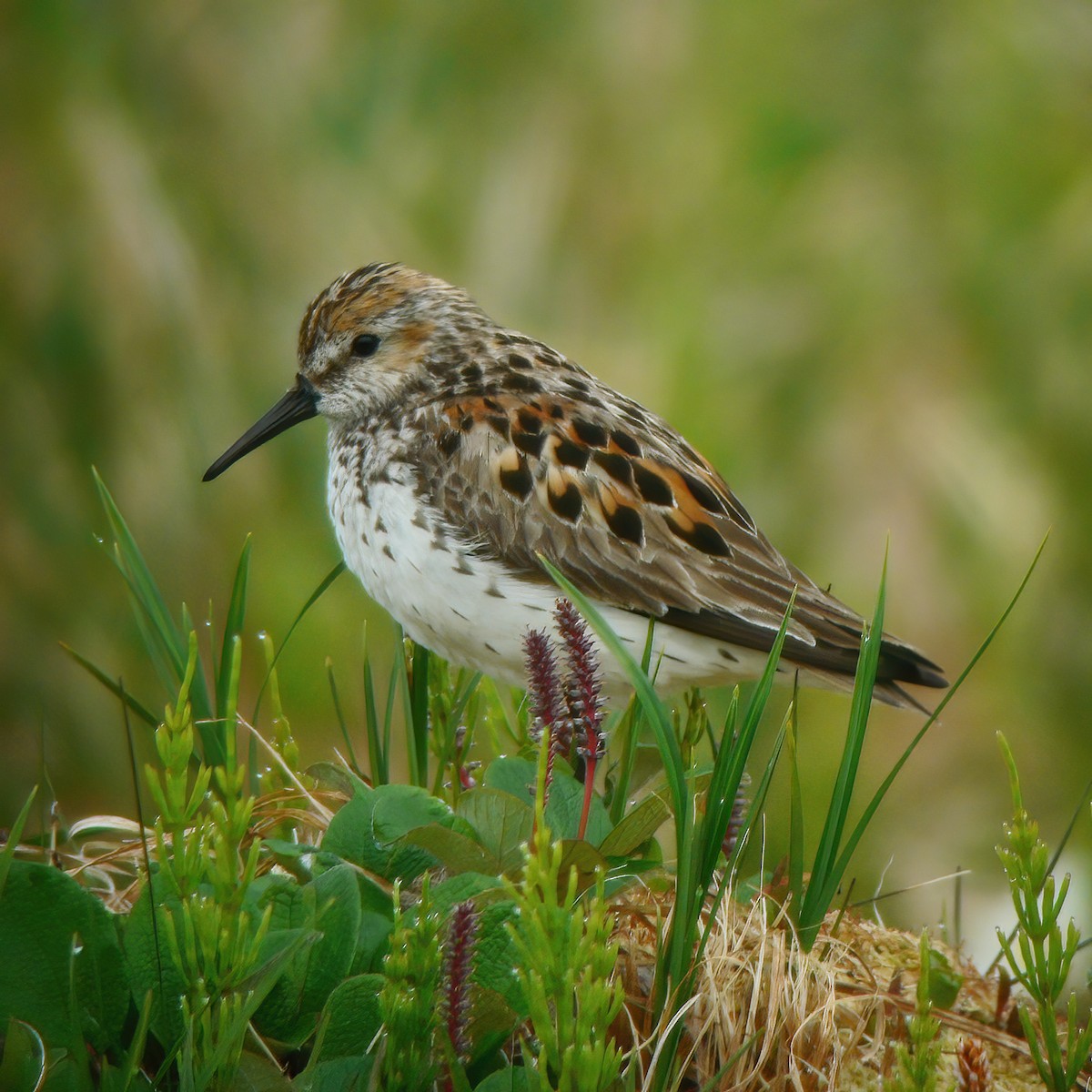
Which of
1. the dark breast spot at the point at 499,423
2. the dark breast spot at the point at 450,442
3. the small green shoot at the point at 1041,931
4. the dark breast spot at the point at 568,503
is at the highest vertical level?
the dark breast spot at the point at 499,423

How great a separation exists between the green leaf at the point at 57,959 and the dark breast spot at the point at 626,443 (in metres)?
2.11

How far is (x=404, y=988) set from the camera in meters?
2.04

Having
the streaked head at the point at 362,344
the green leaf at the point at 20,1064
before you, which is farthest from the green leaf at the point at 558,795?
the streaked head at the point at 362,344

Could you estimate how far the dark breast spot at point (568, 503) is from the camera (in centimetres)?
391

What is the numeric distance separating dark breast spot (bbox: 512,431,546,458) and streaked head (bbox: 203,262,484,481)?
64 centimetres

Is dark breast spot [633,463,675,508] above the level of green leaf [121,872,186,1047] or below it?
above

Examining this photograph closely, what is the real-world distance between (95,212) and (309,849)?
4066 mm

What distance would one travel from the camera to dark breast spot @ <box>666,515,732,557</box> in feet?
12.8

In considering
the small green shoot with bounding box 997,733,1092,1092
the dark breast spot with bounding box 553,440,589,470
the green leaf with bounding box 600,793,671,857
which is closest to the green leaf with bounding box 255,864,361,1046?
the green leaf with bounding box 600,793,671,857

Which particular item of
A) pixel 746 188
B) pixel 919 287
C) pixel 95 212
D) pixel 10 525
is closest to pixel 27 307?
pixel 95 212

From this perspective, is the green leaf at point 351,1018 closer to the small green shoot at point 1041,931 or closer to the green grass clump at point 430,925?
the green grass clump at point 430,925

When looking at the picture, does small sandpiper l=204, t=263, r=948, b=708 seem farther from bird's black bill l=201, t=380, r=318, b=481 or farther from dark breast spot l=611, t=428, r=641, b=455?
bird's black bill l=201, t=380, r=318, b=481

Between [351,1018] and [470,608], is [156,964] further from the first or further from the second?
[470,608]

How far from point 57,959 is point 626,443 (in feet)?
7.30
